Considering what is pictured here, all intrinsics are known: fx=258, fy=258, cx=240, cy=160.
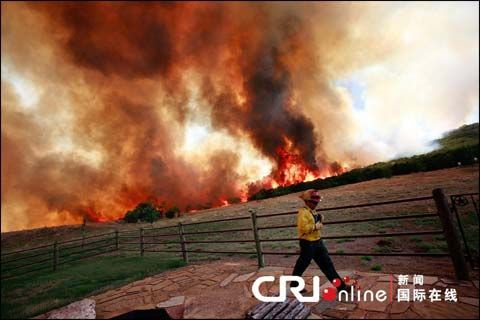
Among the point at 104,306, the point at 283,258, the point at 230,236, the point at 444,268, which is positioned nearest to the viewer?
the point at 104,306

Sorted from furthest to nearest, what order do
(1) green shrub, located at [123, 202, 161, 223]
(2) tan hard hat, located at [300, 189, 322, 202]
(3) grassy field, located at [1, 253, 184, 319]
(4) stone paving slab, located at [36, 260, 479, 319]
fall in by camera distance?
(1) green shrub, located at [123, 202, 161, 223] < (3) grassy field, located at [1, 253, 184, 319] < (2) tan hard hat, located at [300, 189, 322, 202] < (4) stone paving slab, located at [36, 260, 479, 319]

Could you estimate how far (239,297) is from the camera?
4.05 m

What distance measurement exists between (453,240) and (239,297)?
130 inches

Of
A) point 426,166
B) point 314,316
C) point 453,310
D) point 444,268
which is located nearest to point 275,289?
point 314,316

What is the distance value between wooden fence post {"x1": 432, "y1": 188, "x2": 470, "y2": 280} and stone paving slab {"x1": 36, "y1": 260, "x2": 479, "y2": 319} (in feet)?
0.48

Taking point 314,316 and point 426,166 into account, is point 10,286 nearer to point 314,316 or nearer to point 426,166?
point 314,316

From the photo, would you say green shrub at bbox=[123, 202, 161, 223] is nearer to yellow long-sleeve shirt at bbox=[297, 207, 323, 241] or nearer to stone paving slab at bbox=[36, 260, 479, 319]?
stone paving slab at bbox=[36, 260, 479, 319]

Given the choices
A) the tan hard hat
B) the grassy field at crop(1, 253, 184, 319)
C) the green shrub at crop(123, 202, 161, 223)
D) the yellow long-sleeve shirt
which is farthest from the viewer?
A: the green shrub at crop(123, 202, 161, 223)

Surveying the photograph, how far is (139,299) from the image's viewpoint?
15.4ft

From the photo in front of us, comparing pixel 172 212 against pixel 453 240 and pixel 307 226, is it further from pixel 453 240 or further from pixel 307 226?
pixel 453 240

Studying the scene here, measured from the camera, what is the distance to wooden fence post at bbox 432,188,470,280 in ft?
12.2

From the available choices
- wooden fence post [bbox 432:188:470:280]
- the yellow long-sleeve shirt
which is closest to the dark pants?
the yellow long-sleeve shirt

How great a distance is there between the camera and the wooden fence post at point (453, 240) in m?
3.71

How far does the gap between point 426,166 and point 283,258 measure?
12.1m
